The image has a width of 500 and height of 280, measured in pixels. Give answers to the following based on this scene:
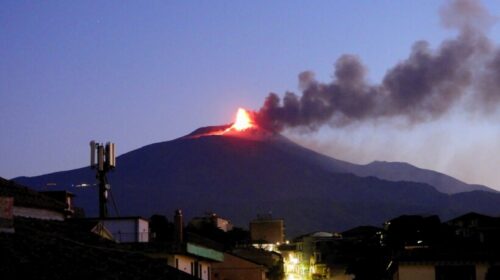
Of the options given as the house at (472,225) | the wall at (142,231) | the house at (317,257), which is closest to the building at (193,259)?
the wall at (142,231)

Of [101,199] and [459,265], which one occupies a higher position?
[101,199]

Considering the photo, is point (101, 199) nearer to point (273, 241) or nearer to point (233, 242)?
point (233, 242)

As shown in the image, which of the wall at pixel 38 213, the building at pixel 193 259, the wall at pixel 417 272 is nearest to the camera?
the wall at pixel 38 213

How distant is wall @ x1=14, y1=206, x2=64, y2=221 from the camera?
27.6 metres

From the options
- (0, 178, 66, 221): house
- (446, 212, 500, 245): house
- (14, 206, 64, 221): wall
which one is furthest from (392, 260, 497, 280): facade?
(14, 206, 64, 221): wall

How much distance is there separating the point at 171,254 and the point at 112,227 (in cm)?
442

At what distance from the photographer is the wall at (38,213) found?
27645 millimetres

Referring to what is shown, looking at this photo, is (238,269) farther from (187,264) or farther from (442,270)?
(187,264)

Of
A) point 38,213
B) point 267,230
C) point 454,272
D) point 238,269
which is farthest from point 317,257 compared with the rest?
point 38,213

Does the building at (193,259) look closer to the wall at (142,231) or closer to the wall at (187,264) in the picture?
the wall at (187,264)

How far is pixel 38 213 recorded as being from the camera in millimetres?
29406

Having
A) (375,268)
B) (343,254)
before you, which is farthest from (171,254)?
(343,254)

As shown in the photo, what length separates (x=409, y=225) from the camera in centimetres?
9156

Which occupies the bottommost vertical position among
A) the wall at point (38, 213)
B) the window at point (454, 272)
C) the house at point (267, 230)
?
the window at point (454, 272)
